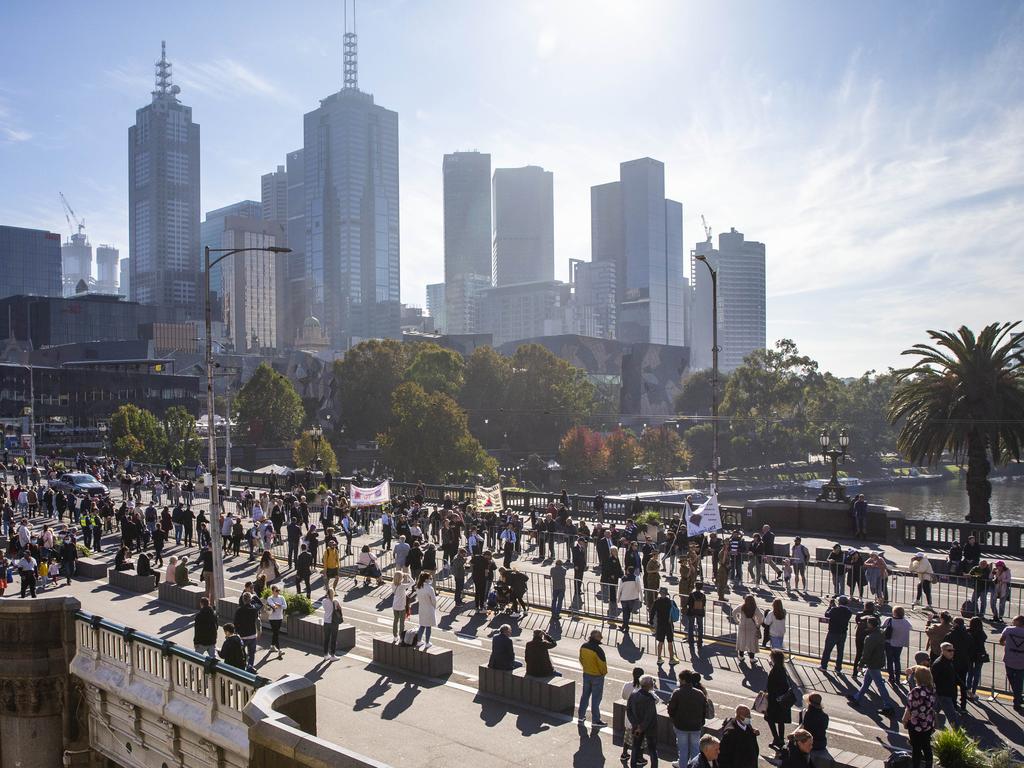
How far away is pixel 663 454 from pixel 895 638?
274ft

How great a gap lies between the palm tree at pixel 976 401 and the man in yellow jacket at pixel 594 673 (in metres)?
25.4

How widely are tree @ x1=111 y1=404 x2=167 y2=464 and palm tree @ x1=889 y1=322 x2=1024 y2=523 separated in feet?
191

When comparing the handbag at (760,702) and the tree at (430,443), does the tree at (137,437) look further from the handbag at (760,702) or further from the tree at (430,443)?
the handbag at (760,702)

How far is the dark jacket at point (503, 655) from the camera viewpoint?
16000 mm

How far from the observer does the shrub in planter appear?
1022 cm

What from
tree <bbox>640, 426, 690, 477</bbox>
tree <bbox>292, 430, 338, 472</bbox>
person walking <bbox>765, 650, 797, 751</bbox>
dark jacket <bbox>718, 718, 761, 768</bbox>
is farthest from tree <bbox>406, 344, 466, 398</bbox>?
dark jacket <bbox>718, 718, 761, 768</bbox>

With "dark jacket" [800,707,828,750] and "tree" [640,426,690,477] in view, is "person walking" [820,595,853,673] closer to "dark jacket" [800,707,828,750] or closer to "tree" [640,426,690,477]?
"dark jacket" [800,707,828,750]

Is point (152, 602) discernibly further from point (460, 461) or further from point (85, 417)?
point (85, 417)

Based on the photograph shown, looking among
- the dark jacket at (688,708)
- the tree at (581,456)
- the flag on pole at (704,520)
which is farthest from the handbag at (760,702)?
the tree at (581,456)

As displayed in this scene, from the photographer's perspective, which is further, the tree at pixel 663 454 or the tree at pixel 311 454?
the tree at pixel 663 454

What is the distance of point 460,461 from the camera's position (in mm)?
69625

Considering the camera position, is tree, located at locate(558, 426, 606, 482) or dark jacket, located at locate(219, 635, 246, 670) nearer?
dark jacket, located at locate(219, 635, 246, 670)

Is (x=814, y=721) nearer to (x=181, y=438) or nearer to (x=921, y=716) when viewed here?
(x=921, y=716)

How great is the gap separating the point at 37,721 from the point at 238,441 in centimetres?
8825
